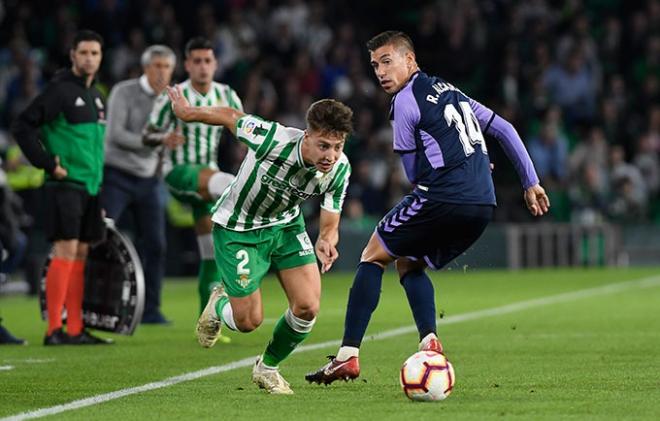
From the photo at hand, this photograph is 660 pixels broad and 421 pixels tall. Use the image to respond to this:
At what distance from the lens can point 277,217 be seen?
7.76 m

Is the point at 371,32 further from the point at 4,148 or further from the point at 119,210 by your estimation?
the point at 119,210

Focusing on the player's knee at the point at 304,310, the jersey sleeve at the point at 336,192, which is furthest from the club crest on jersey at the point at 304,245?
the player's knee at the point at 304,310

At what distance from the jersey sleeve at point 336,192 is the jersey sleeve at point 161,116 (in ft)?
10.5

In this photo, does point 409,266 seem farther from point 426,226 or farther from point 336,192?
A: point 336,192

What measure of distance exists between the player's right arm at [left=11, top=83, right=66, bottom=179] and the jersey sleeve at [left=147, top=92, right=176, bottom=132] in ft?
2.59

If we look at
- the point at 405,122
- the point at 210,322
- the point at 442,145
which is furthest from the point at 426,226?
the point at 210,322

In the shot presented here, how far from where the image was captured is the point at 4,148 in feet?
65.1

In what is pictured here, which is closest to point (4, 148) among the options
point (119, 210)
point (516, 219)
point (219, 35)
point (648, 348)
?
point (219, 35)

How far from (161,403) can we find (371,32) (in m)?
17.9

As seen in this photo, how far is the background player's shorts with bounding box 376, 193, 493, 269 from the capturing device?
765 centimetres

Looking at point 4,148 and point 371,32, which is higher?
point 371,32

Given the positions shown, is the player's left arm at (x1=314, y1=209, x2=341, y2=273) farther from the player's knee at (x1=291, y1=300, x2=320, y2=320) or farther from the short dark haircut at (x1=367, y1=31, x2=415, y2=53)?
the short dark haircut at (x1=367, y1=31, x2=415, y2=53)

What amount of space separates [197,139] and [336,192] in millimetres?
3271

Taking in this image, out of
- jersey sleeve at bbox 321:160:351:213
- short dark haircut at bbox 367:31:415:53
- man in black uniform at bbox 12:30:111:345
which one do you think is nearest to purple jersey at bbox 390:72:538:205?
short dark haircut at bbox 367:31:415:53
